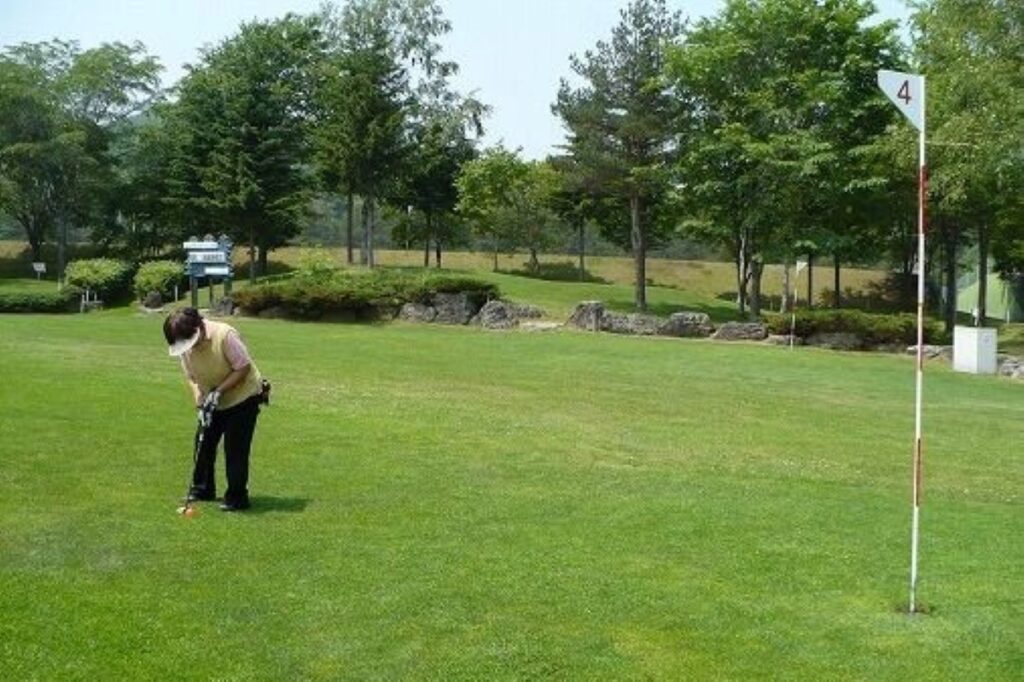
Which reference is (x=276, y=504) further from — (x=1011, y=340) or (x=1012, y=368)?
(x=1011, y=340)

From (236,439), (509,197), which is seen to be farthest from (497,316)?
(236,439)

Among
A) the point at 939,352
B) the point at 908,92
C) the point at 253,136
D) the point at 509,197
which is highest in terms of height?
the point at 253,136

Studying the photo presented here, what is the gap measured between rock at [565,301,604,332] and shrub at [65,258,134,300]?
23.9 m

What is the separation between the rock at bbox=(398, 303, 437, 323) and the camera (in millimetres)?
39487

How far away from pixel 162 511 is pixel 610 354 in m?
21.2

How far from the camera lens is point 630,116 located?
45594 mm

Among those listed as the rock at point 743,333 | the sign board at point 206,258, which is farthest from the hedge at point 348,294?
the rock at point 743,333

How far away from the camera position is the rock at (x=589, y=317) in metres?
38.1

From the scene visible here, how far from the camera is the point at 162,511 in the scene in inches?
349

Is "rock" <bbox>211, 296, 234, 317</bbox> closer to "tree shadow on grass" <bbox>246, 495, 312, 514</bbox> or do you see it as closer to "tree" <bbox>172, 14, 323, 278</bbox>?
"tree" <bbox>172, 14, 323, 278</bbox>

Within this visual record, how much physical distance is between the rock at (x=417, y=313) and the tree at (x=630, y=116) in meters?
10.5

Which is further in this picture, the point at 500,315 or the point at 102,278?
the point at 102,278

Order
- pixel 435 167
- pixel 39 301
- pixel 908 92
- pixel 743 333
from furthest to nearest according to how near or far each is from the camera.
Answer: pixel 435 167, pixel 39 301, pixel 743 333, pixel 908 92

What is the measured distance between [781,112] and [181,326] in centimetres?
3696
